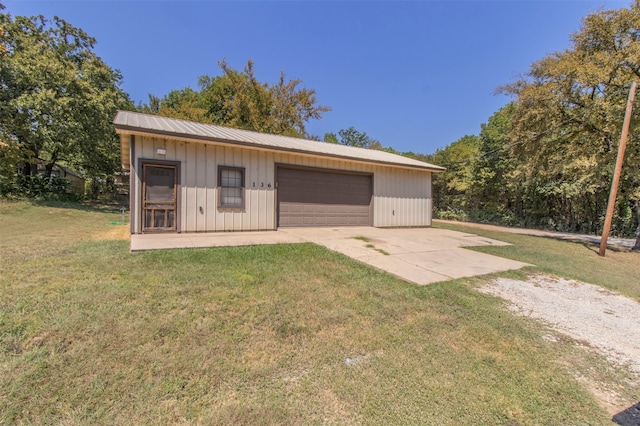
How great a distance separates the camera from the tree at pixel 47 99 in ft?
42.8

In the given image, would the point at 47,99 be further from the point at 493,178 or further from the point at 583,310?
the point at 493,178

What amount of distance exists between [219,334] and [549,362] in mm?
2922

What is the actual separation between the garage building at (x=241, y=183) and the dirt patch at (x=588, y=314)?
6.37m

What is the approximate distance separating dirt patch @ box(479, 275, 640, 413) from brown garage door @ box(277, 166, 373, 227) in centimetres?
627

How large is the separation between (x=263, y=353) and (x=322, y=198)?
802 cm

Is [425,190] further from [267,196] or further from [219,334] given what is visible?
[219,334]

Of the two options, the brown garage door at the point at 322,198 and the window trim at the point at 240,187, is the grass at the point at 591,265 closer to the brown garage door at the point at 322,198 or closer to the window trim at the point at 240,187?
the brown garage door at the point at 322,198

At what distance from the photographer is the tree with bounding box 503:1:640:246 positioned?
29.7 feet

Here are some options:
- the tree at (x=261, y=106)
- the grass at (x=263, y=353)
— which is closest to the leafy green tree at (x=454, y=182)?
the tree at (x=261, y=106)

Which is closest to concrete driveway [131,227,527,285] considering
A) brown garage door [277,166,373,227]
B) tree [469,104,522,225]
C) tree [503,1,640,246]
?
brown garage door [277,166,373,227]

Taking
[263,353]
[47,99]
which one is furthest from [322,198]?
[47,99]

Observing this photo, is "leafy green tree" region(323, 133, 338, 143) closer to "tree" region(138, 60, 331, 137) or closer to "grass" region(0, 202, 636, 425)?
"tree" region(138, 60, 331, 137)

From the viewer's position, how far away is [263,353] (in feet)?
7.67

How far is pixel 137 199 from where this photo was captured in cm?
700
